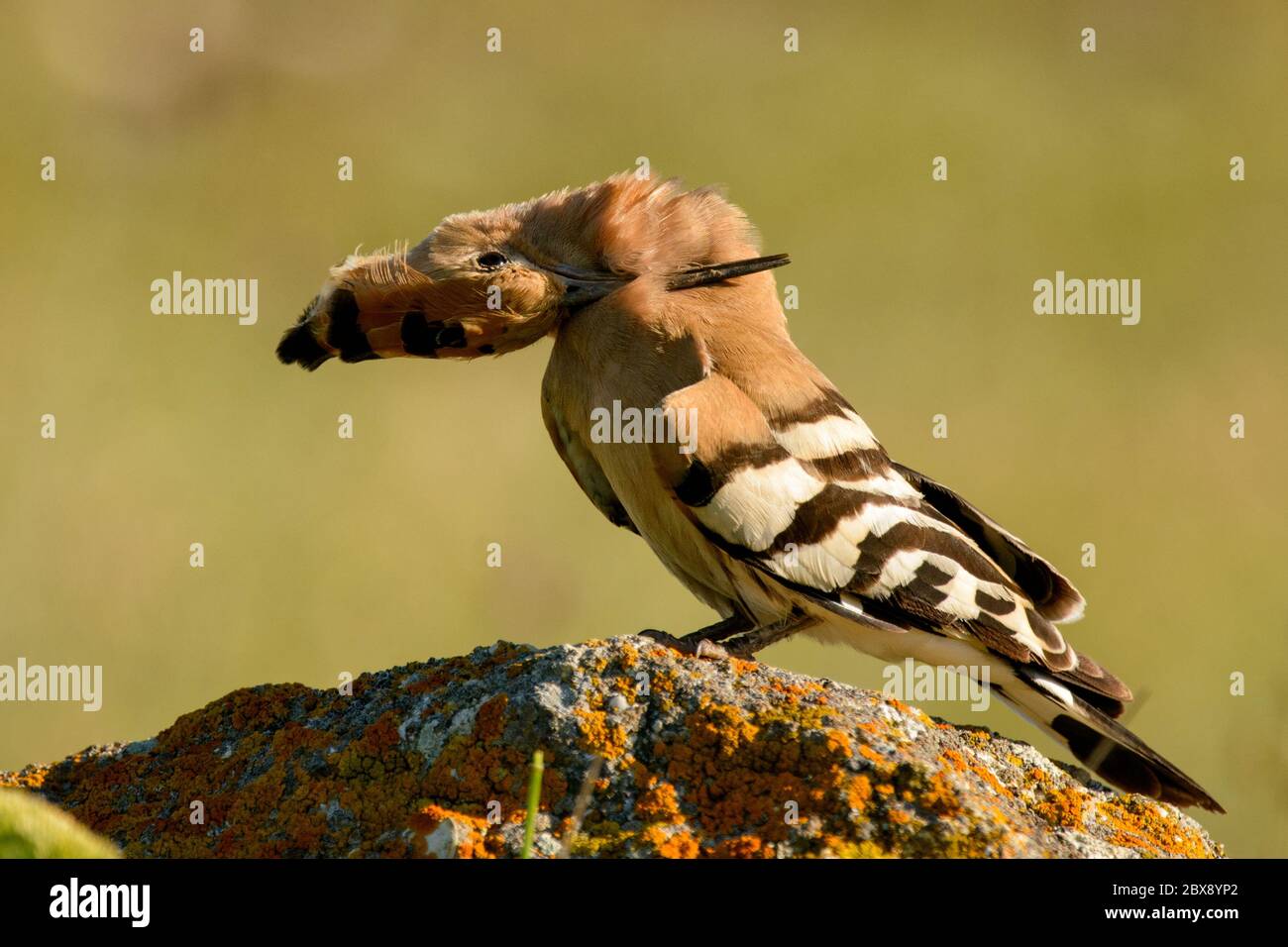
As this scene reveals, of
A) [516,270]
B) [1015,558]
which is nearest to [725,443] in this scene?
[516,270]

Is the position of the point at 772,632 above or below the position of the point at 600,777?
above

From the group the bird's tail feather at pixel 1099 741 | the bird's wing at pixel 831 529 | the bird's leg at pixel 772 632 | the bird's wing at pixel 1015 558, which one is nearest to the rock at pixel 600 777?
the bird's tail feather at pixel 1099 741

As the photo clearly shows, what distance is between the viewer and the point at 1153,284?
1325 centimetres

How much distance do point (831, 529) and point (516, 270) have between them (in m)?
1.35

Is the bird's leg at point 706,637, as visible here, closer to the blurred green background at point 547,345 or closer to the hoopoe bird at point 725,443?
the hoopoe bird at point 725,443

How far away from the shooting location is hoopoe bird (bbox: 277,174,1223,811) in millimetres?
4855

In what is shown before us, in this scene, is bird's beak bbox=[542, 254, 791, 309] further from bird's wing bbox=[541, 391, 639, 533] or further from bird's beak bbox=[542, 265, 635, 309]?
bird's wing bbox=[541, 391, 639, 533]

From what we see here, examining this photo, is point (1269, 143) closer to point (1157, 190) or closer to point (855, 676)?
point (1157, 190)

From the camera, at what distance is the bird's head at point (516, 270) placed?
5.12 m

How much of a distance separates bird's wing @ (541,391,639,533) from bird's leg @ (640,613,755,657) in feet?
1.93

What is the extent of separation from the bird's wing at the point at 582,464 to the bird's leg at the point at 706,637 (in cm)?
59

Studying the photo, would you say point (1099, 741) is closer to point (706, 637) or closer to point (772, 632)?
point (772, 632)

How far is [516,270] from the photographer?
5.20 m

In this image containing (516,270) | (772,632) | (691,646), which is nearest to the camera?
(691,646)
